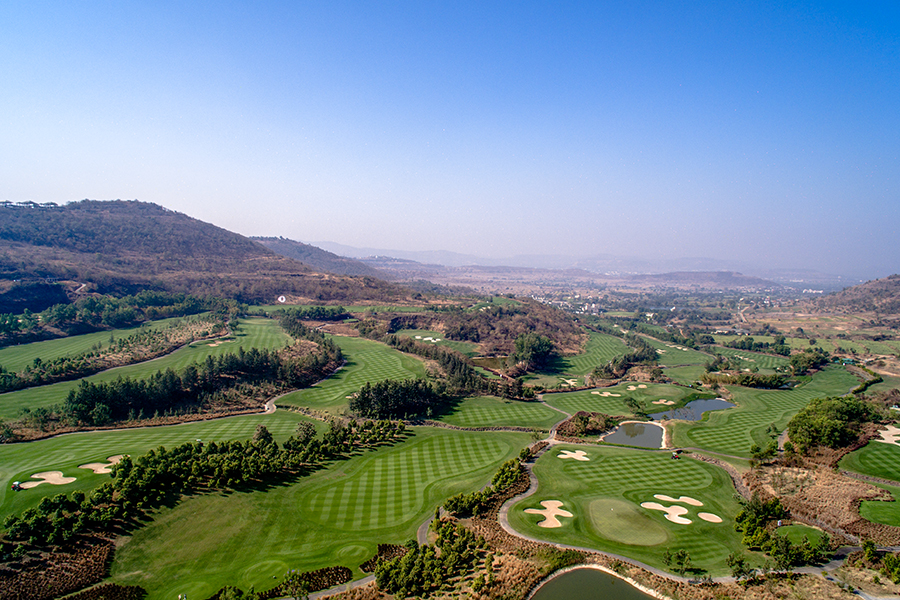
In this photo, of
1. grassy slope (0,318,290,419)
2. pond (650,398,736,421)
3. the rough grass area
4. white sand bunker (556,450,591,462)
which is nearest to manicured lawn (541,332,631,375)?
pond (650,398,736,421)

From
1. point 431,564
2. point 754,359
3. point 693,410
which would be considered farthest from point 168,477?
point 754,359

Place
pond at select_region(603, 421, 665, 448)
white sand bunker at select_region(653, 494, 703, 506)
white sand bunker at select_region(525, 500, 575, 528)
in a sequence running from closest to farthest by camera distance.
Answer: white sand bunker at select_region(525, 500, 575, 528), white sand bunker at select_region(653, 494, 703, 506), pond at select_region(603, 421, 665, 448)

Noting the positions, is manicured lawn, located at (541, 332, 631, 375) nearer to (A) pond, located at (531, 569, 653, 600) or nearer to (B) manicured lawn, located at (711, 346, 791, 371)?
(B) manicured lawn, located at (711, 346, 791, 371)

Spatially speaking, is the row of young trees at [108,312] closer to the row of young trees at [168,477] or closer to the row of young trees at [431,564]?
the row of young trees at [168,477]

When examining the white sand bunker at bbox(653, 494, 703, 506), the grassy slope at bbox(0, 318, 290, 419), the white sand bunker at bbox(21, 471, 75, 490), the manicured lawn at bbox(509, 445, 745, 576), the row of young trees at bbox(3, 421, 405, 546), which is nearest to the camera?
the row of young trees at bbox(3, 421, 405, 546)

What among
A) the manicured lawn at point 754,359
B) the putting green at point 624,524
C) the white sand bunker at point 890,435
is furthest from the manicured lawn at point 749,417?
the putting green at point 624,524

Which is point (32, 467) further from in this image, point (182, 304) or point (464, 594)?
point (182, 304)

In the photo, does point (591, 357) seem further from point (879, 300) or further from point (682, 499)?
point (879, 300)
